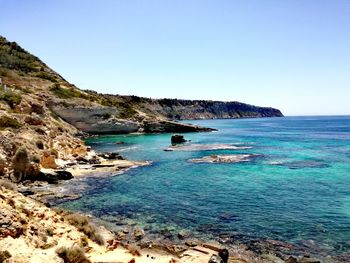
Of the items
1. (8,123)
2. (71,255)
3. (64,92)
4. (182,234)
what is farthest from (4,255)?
(64,92)

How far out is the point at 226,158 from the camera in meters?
60.6

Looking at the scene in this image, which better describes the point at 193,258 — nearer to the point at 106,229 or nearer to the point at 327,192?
the point at 106,229

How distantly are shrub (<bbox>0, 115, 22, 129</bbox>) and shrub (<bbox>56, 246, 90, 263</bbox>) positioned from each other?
3571 centimetres

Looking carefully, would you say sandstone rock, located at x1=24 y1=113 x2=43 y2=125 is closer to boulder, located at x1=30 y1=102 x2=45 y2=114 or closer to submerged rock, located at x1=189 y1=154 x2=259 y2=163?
boulder, located at x1=30 y1=102 x2=45 y2=114

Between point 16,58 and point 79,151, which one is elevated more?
point 16,58

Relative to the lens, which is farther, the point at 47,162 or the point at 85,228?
the point at 47,162

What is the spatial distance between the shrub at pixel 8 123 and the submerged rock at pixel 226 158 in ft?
87.7

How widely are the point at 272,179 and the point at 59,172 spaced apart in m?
24.9

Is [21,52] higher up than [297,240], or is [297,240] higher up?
[21,52]

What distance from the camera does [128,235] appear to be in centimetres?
2469

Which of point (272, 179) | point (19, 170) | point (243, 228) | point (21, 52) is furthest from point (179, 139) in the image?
point (21, 52)

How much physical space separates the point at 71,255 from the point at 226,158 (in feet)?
150

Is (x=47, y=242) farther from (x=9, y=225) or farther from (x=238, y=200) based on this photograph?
(x=238, y=200)

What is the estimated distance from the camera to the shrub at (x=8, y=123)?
1913 inches
